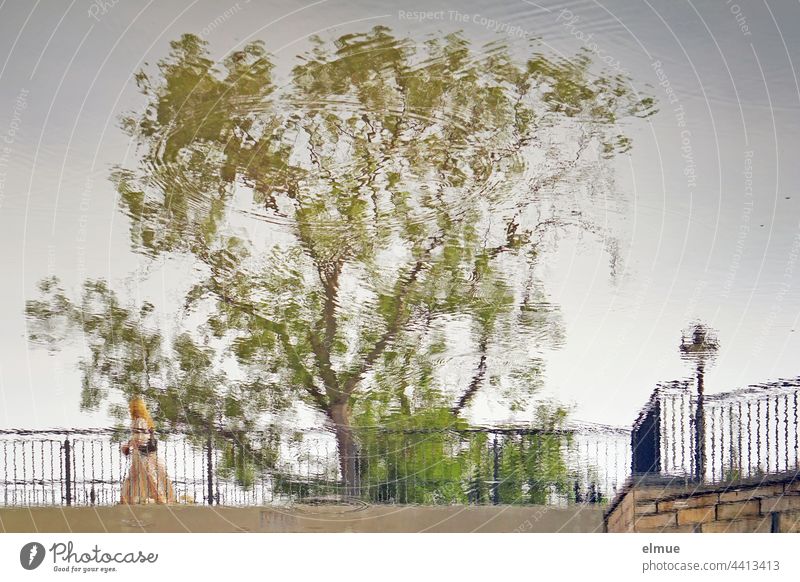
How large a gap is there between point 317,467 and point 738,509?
9.39 feet

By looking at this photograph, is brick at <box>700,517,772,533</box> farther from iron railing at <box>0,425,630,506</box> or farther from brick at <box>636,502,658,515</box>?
iron railing at <box>0,425,630,506</box>

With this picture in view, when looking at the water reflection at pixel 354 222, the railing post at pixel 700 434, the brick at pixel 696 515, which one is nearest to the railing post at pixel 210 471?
the water reflection at pixel 354 222

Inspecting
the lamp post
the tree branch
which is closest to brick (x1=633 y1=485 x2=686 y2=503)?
the lamp post

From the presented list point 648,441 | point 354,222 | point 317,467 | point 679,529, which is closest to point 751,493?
point 679,529

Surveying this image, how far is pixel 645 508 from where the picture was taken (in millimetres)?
5879

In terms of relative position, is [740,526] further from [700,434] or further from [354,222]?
[354,222]

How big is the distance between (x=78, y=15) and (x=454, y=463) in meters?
3.95

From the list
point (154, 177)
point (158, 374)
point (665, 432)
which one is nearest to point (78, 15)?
point (154, 177)

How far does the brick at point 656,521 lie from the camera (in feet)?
18.9

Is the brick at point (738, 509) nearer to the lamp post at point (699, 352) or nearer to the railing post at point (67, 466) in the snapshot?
the lamp post at point (699, 352)
